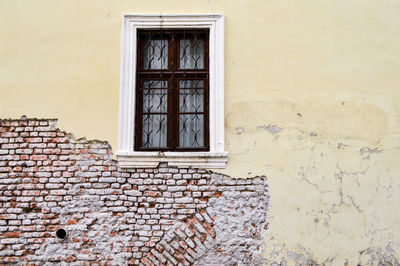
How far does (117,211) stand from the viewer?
16.6 feet

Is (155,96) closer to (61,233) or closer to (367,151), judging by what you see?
(61,233)

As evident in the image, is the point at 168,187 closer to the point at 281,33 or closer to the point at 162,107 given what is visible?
the point at 162,107

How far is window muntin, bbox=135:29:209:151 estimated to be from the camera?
529 centimetres

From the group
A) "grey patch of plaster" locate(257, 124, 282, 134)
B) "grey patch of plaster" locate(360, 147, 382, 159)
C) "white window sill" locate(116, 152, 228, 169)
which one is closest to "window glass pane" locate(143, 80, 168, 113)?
"white window sill" locate(116, 152, 228, 169)

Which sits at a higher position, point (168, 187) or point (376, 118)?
point (376, 118)

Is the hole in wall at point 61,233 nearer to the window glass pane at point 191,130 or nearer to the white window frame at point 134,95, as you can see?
the white window frame at point 134,95

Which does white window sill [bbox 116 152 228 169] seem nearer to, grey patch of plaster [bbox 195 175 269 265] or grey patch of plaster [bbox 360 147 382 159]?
grey patch of plaster [bbox 195 175 269 265]

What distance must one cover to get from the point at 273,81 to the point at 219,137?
890 millimetres

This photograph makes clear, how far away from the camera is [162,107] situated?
538 centimetres

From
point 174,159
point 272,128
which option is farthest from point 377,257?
point 174,159

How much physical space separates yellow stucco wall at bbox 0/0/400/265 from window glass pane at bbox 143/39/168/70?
1.10 feet

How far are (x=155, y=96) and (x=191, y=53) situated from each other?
2.18 feet

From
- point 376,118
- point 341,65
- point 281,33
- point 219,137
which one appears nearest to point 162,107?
point 219,137

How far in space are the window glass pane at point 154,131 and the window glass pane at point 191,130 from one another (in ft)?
0.64
